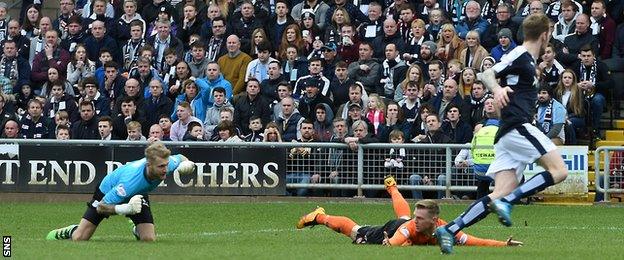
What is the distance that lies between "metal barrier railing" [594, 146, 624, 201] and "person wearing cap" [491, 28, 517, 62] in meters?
2.29

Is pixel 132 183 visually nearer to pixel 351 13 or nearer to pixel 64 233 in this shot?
pixel 64 233

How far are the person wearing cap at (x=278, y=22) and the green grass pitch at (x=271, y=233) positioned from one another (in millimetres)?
4279

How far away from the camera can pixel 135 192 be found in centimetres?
1396

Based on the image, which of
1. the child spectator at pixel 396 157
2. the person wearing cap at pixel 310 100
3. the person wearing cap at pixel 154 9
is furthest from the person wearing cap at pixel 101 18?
the child spectator at pixel 396 157

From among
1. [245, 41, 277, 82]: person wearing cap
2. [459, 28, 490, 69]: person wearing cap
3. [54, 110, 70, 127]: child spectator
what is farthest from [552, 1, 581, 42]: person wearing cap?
[54, 110, 70, 127]: child spectator

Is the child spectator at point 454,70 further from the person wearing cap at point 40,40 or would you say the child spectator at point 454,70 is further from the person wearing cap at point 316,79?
the person wearing cap at point 40,40

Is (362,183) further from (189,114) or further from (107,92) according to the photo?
(107,92)

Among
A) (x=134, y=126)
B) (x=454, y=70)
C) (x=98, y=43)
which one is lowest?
(x=134, y=126)

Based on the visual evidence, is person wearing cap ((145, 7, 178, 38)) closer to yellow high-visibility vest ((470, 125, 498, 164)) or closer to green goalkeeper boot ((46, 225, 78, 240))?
yellow high-visibility vest ((470, 125, 498, 164))

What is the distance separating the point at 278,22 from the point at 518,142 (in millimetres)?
13195

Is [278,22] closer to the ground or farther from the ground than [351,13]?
closer to the ground

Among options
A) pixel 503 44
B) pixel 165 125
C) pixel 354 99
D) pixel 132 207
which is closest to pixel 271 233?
pixel 132 207

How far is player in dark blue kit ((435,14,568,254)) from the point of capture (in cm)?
1207

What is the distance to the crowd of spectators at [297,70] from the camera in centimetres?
2202
